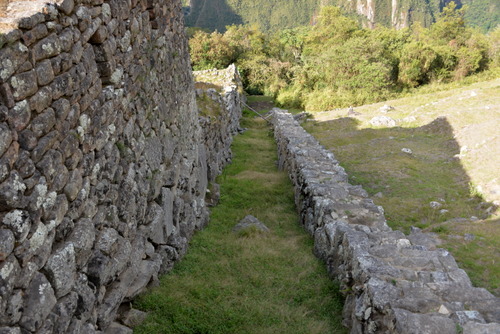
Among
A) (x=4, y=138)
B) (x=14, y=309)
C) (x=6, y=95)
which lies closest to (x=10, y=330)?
(x=14, y=309)

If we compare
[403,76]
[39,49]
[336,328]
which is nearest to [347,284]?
[336,328]

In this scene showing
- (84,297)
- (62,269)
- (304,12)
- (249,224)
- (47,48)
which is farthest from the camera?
(304,12)

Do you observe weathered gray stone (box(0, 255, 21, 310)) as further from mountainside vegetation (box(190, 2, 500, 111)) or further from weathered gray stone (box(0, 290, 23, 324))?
mountainside vegetation (box(190, 2, 500, 111))

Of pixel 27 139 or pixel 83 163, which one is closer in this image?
pixel 27 139

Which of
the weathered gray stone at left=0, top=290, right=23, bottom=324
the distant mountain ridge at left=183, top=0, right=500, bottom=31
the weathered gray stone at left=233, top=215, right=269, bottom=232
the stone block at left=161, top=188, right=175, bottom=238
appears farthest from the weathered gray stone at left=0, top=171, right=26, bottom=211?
the distant mountain ridge at left=183, top=0, right=500, bottom=31

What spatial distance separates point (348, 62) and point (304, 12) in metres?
125

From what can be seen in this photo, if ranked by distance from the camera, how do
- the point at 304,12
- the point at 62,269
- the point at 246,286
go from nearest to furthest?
the point at 62,269, the point at 246,286, the point at 304,12

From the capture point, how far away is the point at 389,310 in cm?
423

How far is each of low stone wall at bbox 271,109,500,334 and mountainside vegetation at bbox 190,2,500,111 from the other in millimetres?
24100

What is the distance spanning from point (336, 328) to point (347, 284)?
69 centimetres

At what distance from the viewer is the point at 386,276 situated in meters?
4.94

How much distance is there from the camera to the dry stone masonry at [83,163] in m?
2.76

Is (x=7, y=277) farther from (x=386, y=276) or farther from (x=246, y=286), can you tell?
(x=386, y=276)

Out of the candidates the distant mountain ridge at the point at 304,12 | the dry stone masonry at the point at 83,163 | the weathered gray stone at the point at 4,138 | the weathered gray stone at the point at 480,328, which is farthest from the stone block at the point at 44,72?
the distant mountain ridge at the point at 304,12
